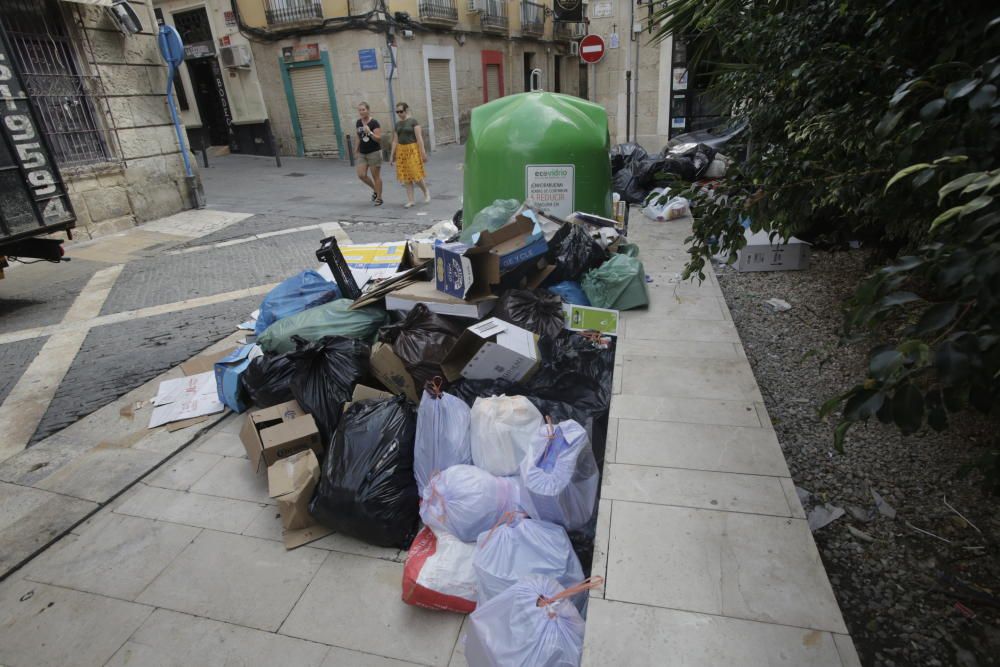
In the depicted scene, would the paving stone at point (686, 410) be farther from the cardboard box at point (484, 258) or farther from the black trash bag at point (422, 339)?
the cardboard box at point (484, 258)

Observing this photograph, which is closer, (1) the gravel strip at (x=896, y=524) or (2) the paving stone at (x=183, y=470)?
(1) the gravel strip at (x=896, y=524)

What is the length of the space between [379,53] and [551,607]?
16480 millimetres

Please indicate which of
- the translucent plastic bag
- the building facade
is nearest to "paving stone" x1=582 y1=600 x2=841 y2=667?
the translucent plastic bag

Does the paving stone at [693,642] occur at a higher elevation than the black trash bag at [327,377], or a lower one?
lower

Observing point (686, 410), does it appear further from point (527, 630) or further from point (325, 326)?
point (325, 326)

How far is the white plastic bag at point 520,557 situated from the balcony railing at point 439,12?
17513 millimetres

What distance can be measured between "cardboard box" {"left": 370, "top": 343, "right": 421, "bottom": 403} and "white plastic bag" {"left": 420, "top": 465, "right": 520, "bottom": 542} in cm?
83

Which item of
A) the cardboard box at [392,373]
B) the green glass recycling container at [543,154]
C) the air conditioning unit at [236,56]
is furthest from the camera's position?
the air conditioning unit at [236,56]

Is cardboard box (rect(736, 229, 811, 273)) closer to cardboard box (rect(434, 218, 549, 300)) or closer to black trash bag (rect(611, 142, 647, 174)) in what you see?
cardboard box (rect(434, 218, 549, 300))

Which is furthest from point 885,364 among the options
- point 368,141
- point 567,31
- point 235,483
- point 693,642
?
point 567,31

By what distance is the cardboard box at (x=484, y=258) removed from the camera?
337cm

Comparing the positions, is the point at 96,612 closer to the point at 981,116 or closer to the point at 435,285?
the point at 435,285

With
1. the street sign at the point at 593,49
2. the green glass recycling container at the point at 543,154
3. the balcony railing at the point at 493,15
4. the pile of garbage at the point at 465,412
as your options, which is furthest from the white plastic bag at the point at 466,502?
the balcony railing at the point at 493,15

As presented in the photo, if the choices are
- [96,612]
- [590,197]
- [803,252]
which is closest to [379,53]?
[590,197]
